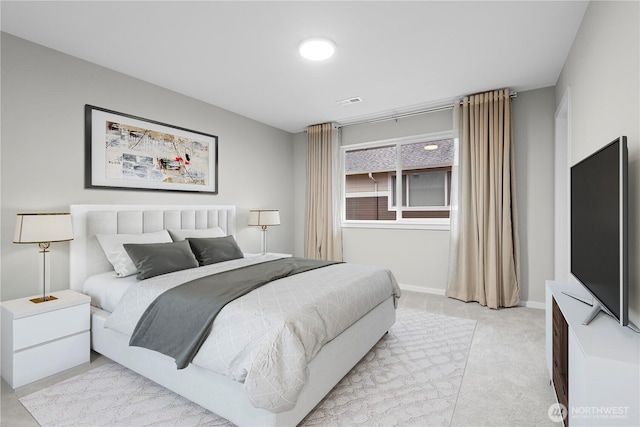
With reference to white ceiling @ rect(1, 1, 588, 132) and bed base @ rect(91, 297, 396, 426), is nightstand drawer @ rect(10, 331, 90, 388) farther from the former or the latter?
white ceiling @ rect(1, 1, 588, 132)

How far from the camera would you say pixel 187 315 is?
1.89 m

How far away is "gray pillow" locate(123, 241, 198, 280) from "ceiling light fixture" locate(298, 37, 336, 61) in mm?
2076

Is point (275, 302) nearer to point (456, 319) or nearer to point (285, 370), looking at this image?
point (285, 370)

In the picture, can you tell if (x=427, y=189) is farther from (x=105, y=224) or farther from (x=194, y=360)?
(x=105, y=224)

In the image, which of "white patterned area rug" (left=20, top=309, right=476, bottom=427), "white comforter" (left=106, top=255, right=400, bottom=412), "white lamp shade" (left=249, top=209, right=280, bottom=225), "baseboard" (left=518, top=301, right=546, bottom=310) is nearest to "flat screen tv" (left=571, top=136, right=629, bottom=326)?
"white patterned area rug" (left=20, top=309, right=476, bottom=427)

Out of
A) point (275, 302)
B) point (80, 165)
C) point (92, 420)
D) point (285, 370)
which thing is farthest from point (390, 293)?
point (80, 165)

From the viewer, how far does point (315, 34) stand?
8.21 ft

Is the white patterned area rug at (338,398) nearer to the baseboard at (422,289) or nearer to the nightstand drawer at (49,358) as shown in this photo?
the nightstand drawer at (49,358)

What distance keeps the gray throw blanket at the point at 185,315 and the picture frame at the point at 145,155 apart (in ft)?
5.38

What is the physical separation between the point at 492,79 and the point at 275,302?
10.8 feet

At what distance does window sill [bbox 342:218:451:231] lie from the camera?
4314 millimetres

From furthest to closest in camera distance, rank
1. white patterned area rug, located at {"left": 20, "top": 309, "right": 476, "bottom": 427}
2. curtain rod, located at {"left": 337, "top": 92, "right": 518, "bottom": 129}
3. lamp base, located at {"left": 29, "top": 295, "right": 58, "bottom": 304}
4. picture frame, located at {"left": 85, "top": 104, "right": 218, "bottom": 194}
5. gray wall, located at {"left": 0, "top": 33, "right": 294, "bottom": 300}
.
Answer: curtain rod, located at {"left": 337, "top": 92, "right": 518, "bottom": 129} → picture frame, located at {"left": 85, "top": 104, "right": 218, "bottom": 194} → gray wall, located at {"left": 0, "top": 33, "right": 294, "bottom": 300} → lamp base, located at {"left": 29, "top": 295, "right": 58, "bottom": 304} → white patterned area rug, located at {"left": 20, "top": 309, "right": 476, "bottom": 427}

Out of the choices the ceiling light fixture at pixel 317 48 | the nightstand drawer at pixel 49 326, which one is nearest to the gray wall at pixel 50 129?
the nightstand drawer at pixel 49 326

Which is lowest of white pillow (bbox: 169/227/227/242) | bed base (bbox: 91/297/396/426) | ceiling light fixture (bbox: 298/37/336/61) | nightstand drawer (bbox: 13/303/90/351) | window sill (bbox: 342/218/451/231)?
bed base (bbox: 91/297/396/426)
